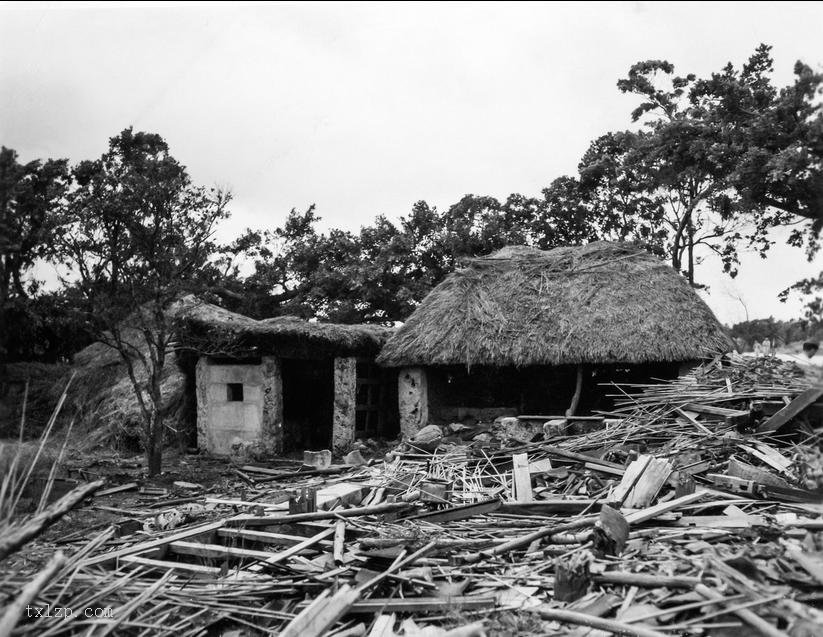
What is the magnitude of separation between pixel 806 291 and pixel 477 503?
2.99 meters

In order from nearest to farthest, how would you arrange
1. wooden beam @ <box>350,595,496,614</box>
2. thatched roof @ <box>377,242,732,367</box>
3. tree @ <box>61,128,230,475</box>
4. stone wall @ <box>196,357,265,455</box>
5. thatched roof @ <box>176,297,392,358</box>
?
wooden beam @ <box>350,595,496,614</box>, tree @ <box>61,128,230,475</box>, thatched roof @ <box>176,297,392,358</box>, thatched roof @ <box>377,242,732,367</box>, stone wall @ <box>196,357,265,455</box>

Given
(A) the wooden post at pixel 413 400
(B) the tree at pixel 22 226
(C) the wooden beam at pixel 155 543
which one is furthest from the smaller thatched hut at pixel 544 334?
(B) the tree at pixel 22 226

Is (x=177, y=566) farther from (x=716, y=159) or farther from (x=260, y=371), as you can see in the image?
(x=716, y=159)

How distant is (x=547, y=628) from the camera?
3428 millimetres

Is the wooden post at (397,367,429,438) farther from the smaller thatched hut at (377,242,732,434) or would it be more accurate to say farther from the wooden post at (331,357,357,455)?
the wooden post at (331,357,357,455)

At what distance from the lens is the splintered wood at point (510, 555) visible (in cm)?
338

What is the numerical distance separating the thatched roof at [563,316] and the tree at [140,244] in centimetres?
435

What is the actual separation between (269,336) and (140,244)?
10.6 ft

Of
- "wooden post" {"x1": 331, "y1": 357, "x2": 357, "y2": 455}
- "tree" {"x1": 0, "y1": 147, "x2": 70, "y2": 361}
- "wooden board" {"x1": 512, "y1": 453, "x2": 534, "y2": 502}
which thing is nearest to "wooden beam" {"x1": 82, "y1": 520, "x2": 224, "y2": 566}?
"wooden board" {"x1": 512, "y1": 453, "x2": 534, "y2": 502}

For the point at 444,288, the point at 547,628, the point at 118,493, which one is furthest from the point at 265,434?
the point at 547,628

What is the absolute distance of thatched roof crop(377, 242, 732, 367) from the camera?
1129 centimetres

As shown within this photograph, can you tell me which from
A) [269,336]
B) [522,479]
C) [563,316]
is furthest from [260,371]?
[522,479]

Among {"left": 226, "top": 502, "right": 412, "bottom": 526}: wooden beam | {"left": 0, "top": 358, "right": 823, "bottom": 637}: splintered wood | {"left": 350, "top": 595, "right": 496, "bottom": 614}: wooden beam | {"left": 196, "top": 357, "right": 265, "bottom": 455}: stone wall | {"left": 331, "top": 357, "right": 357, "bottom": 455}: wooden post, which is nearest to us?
{"left": 0, "top": 358, "right": 823, "bottom": 637}: splintered wood

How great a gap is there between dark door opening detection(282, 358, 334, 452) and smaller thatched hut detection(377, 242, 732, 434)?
2.06 meters
